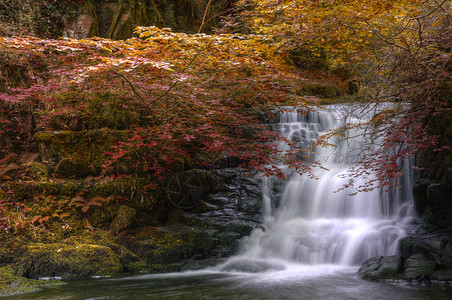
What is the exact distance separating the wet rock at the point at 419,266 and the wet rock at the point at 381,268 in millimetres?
114

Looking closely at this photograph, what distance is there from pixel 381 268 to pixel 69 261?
465 cm

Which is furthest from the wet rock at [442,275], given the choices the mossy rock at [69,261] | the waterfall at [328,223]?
the mossy rock at [69,261]

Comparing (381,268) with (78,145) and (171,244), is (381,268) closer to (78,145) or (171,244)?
(171,244)

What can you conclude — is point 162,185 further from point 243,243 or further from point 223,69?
point 223,69

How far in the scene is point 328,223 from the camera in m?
6.97

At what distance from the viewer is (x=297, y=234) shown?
263 inches

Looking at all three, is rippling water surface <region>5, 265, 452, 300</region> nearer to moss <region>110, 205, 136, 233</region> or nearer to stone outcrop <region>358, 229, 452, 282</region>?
stone outcrop <region>358, 229, 452, 282</region>

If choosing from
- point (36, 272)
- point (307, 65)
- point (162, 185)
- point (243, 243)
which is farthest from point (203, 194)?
point (307, 65)

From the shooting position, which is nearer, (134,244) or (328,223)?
(134,244)

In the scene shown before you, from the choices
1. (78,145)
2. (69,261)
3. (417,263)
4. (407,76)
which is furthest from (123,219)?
(407,76)

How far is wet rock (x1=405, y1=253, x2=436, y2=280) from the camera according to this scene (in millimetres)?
4520

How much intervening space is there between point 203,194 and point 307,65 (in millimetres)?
9742

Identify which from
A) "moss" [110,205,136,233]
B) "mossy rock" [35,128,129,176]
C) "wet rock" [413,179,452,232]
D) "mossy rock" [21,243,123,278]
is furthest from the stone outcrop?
"mossy rock" [35,128,129,176]

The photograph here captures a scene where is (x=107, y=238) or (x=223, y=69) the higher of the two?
(x=223, y=69)
